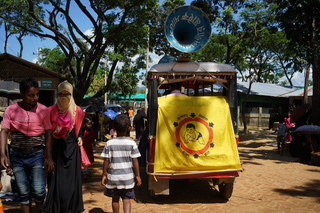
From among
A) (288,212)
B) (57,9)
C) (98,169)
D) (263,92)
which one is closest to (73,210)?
(288,212)

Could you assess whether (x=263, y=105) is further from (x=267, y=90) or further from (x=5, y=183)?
(x=5, y=183)

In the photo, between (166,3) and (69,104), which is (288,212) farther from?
(166,3)

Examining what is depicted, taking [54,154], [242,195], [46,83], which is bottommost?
[242,195]

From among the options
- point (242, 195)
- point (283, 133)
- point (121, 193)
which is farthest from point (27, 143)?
point (283, 133)

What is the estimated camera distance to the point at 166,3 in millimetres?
20578

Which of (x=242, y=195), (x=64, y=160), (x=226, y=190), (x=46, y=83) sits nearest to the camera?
(x=64, y=160)

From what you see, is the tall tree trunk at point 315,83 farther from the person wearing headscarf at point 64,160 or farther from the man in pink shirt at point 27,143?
the man in pink shirt at point 27,143

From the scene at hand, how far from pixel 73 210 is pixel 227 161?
2.47 metres

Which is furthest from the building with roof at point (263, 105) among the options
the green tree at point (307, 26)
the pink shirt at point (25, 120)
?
the pink shirt at point (25, 120)

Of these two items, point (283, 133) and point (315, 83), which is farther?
point (315, 83)

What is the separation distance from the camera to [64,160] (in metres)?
3.41

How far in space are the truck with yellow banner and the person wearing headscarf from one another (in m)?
1.33

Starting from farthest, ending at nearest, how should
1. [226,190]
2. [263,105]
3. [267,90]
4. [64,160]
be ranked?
[267,90]
[263,105]
[226,190]
[64,160]

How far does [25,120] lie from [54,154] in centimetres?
64
